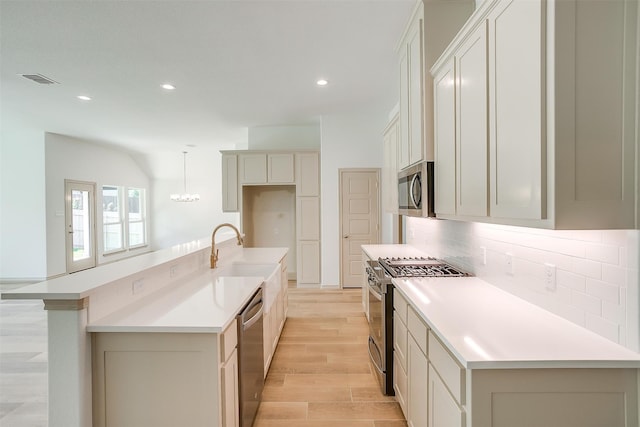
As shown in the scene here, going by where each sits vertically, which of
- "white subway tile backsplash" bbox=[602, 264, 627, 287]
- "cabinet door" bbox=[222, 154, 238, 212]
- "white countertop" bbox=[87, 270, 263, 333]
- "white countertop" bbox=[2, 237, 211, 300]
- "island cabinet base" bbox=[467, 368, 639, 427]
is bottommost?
"island cabinet base" bbox=[467, 368, 639, 427]

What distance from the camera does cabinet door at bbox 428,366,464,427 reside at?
1263mm

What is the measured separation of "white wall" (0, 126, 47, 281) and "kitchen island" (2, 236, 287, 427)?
6.10 m

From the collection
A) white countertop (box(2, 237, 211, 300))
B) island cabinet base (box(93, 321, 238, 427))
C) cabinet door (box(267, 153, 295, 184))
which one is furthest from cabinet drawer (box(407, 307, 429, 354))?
cabinet door (box(267, 153, 295, 184))

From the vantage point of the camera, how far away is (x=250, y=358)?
6.68 ft

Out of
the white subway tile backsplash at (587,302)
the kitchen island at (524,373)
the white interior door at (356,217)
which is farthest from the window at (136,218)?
the white subway tile backsplash at (587,302)

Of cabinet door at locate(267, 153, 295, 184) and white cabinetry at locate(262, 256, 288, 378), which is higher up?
cabinet door at locate(267, 153, 295, 184)

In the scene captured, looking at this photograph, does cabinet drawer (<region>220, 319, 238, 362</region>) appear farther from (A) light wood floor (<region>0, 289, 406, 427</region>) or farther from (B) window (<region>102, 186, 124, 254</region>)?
(B) window (<region>102, 186, 124, 254</region>)

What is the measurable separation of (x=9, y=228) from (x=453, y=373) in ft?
28.1

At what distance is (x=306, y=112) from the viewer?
5484 millimetres

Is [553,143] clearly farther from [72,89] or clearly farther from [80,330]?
[72,89]

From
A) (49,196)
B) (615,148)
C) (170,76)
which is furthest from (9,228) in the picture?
(615,148)

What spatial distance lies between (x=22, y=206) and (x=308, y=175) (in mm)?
5826

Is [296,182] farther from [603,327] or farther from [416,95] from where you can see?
[603,327]

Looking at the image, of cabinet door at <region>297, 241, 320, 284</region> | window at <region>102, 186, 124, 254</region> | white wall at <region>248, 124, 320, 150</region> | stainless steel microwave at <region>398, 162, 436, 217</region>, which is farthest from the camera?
window at <region>102, 186, 124, 254</region>
